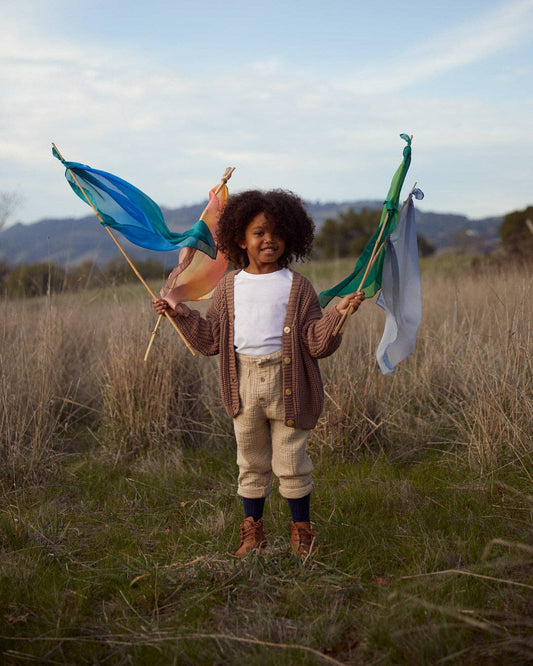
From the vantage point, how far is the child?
2.97 m

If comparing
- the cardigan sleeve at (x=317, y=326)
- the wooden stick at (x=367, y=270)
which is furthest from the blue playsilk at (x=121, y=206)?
the wooden stick at (x=367, y=270)

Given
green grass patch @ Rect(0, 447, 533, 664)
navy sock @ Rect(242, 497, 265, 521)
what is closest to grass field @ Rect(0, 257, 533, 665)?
green grass patch @ Rect(0, 447, 533, 664)

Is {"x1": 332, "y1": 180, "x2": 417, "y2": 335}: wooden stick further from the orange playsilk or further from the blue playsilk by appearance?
the blue playsilk

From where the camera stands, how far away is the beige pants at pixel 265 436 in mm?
2980

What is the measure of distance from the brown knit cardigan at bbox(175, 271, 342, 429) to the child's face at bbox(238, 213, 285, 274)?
0.14 metres

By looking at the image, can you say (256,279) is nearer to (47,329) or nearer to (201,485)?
(201,485)

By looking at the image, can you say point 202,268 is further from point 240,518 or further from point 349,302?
point 240,518

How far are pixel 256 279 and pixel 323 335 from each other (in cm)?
43

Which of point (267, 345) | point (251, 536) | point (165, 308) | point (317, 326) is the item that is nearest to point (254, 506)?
point (251, 536)

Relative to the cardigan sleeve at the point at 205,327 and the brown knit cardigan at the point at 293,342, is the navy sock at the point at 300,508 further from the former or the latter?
the cardigan sleeve at the point at 205,327

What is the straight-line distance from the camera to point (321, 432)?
4.41 m

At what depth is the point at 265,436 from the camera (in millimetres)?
3125

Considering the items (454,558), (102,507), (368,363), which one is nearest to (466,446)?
(368,363)

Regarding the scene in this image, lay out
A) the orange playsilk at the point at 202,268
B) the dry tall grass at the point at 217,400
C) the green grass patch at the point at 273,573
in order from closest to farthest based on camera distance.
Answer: the green grass patch at the point at 273,573, the orange playsilk at the point at 202,268, the dry tall grass at the point at 217,400
